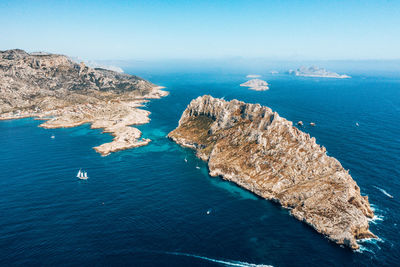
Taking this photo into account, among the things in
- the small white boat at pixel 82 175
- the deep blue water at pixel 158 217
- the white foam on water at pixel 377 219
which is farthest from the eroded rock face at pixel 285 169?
the small white boat at pixel 82 175

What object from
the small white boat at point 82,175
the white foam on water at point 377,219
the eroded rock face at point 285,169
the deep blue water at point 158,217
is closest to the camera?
the deep blue water at point 158,217

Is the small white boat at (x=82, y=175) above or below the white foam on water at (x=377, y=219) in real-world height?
below

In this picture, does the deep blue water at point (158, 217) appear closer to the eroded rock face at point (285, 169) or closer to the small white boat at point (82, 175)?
the small white boat at point (82, 175)

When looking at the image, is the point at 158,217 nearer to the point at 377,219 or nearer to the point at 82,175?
the point at 82,175

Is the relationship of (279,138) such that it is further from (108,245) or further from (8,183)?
(8,183)

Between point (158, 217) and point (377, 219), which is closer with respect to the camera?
point (377, 219)

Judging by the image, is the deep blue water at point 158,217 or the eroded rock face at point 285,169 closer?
the deep blue water at point 158,217

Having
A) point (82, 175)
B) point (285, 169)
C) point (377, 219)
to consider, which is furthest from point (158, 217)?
point (377, 219)

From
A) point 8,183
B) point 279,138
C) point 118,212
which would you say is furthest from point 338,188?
point 8,183
